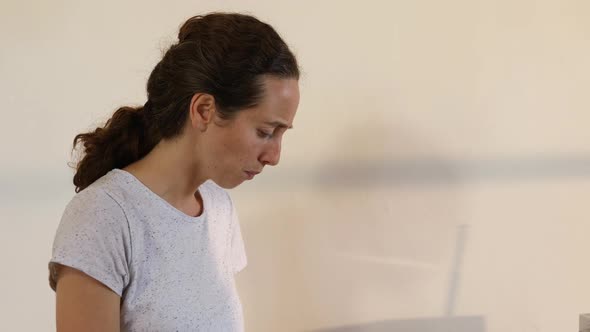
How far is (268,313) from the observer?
1.51 metres

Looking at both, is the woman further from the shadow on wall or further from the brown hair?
the shadow on wall

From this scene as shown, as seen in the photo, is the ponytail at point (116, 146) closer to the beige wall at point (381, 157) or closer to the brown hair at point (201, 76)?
the brown hair at point (201, 76)

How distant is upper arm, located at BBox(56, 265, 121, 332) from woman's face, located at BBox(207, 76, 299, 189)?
0.22 m

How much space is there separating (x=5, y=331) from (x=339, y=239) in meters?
0.66

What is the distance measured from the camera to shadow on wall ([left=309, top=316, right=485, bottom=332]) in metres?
1.58

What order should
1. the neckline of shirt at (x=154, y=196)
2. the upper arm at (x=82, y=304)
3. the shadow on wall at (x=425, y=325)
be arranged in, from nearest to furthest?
the upper arm at (x=82, y=304)
the neckline of shirt at (x=154, y=196)
the shadow on wall at (x=425, y=325)

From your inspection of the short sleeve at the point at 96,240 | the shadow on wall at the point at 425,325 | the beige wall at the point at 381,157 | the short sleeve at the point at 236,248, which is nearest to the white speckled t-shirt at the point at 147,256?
the short sleeve at the point at 96,240

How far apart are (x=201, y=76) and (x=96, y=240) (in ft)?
0.80

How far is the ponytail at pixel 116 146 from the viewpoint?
1.02 m

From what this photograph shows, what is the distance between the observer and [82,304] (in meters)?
0.88

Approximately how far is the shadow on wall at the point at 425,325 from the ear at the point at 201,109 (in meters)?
0.73

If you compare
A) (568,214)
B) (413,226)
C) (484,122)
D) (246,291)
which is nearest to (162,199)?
(246,291)

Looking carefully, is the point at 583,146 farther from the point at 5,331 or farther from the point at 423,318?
the point at 5,331

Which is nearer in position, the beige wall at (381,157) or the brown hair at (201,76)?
the brown hair at (201,76)
